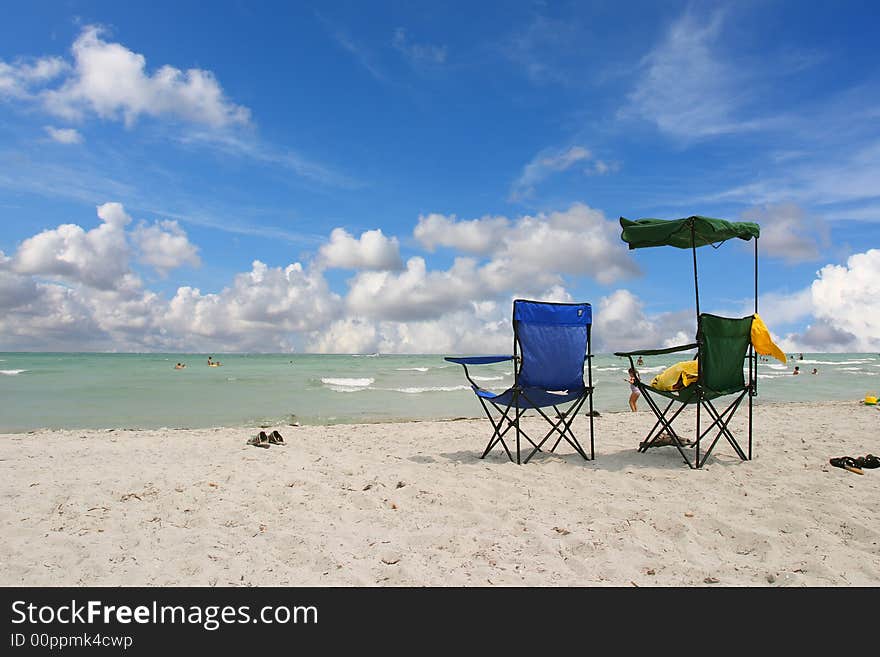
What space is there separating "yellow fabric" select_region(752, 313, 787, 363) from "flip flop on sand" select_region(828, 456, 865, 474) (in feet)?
3.42

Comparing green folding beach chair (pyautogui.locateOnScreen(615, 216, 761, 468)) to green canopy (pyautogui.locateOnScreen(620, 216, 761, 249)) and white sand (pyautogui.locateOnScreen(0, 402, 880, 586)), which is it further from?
white sand (pyautogui.locateOnScreen(0, 402, 880, 586))

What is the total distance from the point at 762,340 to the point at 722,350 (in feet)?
1.73

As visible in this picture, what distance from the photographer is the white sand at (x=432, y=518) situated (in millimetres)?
2896

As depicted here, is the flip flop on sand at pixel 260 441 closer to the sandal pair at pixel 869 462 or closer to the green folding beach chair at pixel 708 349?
the green folding beach chair at pixel 708 349

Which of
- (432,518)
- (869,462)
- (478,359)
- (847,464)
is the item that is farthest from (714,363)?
(432,518)

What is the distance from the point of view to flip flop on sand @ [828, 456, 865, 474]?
16.2ft

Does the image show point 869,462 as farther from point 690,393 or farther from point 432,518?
point 432,518

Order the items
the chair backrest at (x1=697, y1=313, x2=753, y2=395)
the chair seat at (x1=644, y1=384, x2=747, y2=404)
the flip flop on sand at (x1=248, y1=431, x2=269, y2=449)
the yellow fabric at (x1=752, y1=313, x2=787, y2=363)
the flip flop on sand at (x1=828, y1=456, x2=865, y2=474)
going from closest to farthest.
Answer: the flip flop on sand at (x1=828, y1=456, x2=865, y2=474)
the chair backrest at (x1=697, y1=313, x2=753, y2=395)
the chair seat at (x1=644, y1=384, x2=747, y2=404)
the yellow fabric at (x1=752, y1=313, x2=787, y2=363)
the flip flop on sand at (x1=248, y1=431, x2=269, y2=449)

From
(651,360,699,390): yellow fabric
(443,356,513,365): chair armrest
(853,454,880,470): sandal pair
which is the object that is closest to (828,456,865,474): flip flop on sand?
(853,454,880,470): sandal pair

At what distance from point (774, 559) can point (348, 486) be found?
3.02 metres

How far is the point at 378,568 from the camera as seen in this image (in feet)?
9.63

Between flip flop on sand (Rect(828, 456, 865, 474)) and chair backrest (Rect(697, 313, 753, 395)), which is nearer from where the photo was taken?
flip flop on sand (Rect(828, 456, 865, 474))

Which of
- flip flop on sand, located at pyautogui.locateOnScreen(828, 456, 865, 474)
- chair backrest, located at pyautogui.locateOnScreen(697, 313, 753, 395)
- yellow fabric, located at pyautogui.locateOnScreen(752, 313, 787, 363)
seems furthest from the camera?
yellow fabric, located at pyautogui.locateOnScreen(752, 313, 787, 363)
